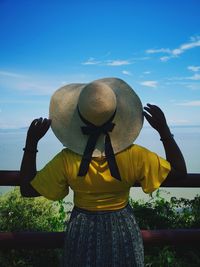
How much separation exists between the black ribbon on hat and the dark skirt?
0.27 meters

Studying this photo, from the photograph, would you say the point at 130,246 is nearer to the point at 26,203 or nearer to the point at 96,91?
the point at 96,91

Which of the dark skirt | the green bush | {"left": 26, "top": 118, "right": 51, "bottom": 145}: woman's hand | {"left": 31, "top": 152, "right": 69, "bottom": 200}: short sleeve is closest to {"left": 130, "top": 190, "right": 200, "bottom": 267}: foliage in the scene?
the green bush

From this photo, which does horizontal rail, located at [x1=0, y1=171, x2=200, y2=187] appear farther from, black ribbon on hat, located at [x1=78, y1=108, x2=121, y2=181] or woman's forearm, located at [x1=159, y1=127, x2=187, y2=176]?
black ribbon on hat, located at [x1=78, y1=108, x2=121, y2=181]

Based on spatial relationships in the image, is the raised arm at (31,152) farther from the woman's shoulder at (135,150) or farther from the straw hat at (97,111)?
the woman's shoulder at (135,150)

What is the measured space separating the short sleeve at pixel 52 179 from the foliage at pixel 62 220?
2078 millimetres

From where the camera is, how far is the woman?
2.11 meters

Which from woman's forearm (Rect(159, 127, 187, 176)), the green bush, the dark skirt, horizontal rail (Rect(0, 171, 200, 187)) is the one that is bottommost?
the green bush

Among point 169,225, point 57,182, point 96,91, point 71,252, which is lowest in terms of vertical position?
point 169,225

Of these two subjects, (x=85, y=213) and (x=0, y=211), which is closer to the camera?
(x=85, y=213)

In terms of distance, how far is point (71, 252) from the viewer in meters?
2.23

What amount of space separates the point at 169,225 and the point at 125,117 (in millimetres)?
3178

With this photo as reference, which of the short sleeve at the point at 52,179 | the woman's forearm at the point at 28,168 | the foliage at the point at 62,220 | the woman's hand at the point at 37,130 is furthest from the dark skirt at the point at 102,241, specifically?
the foliage at the point at 62,220

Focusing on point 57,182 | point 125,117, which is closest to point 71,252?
point 57,182

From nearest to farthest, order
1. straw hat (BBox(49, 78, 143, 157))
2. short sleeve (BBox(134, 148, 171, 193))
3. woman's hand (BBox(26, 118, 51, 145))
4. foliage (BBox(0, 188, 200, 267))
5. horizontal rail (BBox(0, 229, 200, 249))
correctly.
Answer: straw hat (BBox(49, 78, 143, 157)) < short sleeve (BBox(134, 148, 171, 193)) < woman's hand (BBox(26, 118, 51, 145)) < horizontal rail (BBox(0, 229, 200, 249)) < foliage (BBox(0, 188, 200, 267))
